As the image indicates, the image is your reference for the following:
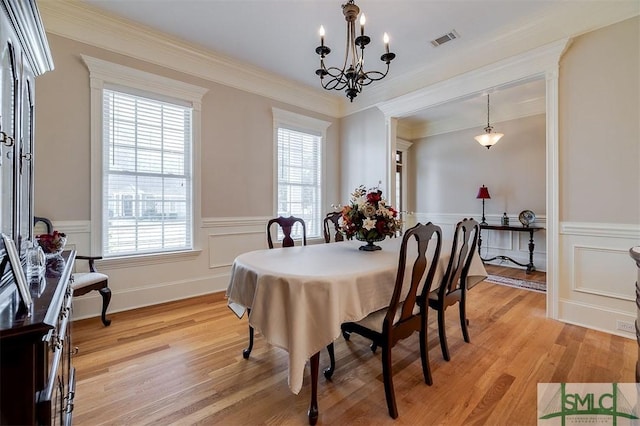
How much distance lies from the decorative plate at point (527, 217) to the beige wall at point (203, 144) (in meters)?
3.17

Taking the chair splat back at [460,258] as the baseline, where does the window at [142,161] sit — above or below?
above

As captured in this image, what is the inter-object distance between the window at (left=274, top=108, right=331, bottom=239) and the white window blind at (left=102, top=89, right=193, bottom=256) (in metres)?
1.31

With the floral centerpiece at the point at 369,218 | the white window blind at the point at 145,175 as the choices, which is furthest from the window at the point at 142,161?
the floral centerpiece at the point at 369,218

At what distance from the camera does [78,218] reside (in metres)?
2.81

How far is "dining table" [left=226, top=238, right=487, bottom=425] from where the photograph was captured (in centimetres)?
141

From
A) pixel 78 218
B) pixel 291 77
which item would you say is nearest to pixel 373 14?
pixel 291 77

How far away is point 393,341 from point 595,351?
181 cm

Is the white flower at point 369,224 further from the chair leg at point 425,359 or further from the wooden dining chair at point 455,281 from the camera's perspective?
the chair leg at point 425,359

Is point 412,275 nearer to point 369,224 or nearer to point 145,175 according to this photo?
point 369,224

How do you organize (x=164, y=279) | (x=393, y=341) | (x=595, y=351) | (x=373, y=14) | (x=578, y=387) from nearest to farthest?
(x=393, y=341)
(x=578, y=387)
(x=595, y=351)
(x=373, y=14)
(x=164, y=279)

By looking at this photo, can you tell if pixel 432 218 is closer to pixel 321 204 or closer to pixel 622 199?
pixel 321 204

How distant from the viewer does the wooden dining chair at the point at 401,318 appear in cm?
155

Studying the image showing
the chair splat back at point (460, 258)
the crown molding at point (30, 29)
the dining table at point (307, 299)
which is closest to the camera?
the crown molding at point (30, 29)

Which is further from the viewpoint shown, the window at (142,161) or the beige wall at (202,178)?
the window at (142,161)
